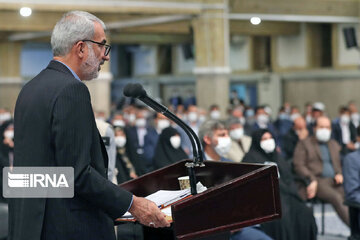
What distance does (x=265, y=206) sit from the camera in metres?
3.44

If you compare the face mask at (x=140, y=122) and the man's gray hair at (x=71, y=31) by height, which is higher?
the man's gray hair at (x=71, y=31)

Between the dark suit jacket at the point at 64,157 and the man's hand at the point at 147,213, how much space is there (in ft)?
0.21

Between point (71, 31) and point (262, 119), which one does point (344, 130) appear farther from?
point (71, 31)

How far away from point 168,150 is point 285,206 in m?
2.63

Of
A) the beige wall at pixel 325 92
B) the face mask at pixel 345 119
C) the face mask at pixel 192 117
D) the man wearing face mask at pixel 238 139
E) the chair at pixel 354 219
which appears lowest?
the chair at pixel 354 219

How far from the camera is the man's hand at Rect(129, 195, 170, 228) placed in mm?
3096

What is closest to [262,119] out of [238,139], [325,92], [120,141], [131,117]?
[131,117]

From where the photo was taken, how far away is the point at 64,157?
2.94m

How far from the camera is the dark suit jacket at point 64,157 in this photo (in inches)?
116

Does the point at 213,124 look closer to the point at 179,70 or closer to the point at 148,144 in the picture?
the point at 148,144

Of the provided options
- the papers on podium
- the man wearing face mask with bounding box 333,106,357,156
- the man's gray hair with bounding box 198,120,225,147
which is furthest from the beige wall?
the papers on podium

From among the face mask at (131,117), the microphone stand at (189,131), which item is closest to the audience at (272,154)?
the face mask at (131,117)

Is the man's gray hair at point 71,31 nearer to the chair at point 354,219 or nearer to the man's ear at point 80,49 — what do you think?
the man's ear at point 80,49

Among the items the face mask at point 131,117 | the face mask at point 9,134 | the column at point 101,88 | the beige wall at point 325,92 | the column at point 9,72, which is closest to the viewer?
the face mask at point 9,134
